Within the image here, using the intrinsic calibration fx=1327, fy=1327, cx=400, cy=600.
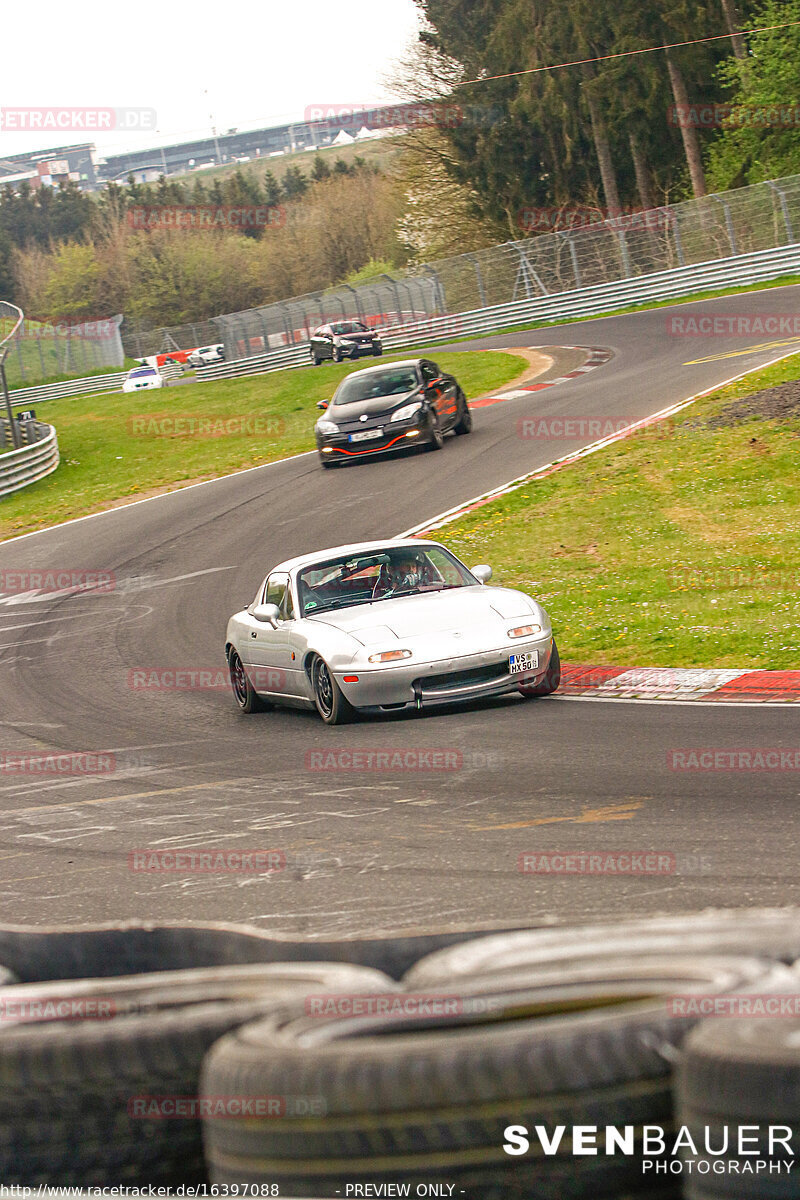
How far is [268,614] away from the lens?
11117 mm

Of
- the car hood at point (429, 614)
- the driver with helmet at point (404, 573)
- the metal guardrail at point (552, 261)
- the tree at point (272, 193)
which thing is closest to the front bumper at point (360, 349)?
the metal guardrail at point (552, 261)

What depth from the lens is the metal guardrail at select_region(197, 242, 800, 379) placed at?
40250 millimetres

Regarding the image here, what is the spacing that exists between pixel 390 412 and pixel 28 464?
12.5 meters

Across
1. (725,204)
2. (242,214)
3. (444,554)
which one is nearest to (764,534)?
(444,554)

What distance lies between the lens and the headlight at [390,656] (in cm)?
985

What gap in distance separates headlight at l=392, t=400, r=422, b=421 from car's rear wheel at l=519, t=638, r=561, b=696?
15.7 meters

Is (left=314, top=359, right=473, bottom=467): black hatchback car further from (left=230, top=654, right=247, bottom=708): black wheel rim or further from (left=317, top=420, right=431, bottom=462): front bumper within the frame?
(left=230, top=654, right=247, bottom=708): black wheel rim

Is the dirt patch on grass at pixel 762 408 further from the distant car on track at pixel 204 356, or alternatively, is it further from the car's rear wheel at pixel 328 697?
the distant car on track at pixel 204 356

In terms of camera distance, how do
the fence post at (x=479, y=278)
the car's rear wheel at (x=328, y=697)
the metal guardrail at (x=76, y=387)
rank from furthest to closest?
the metal guardrail at (x=76, y=387)
the fence post at (x=479, y=278)
the car's rear wheel at (x=328, y=697)

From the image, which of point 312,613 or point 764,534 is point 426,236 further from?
point 312,613

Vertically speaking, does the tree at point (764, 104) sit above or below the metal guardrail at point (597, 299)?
above

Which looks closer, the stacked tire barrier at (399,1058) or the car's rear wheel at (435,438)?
the stacked tire barrier at (399,1058)

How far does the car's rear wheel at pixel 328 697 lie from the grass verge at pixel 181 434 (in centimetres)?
1863

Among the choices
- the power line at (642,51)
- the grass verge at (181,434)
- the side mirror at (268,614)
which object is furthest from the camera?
the power line at (642,51)
